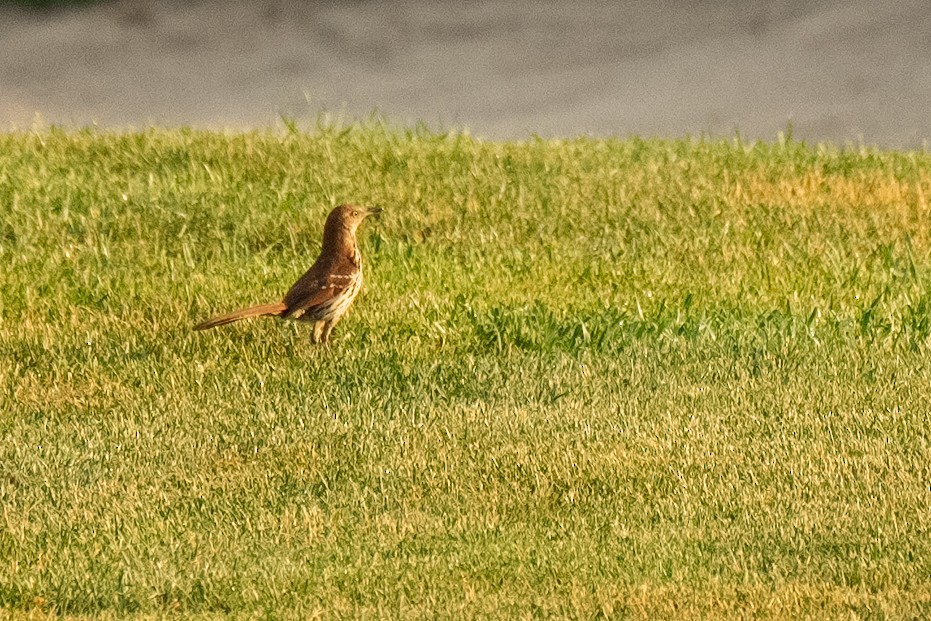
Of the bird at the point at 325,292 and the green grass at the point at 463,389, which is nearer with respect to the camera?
the green grass at the point at 463,389

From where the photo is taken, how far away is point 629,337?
397 inches

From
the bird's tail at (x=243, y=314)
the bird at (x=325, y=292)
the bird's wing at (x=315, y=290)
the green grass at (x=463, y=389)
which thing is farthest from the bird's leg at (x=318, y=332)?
the bird's tail at (x=243, y=314)

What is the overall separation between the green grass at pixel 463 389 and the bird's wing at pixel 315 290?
0.44 meters

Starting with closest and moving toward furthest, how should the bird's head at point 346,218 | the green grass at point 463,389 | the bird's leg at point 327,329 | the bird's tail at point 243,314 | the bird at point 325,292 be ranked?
the green grass at point 463,389 < the bird's tail at point 243,314 < the bird at point 325,292 < the bird's leg at point 327,329 < the bird's head at point 346,218

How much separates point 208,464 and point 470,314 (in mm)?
2914

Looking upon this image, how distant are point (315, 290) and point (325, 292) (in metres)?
0.06

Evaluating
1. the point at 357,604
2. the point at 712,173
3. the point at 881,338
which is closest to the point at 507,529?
the point at 357,604

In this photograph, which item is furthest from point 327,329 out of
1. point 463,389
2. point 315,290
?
point 463,389

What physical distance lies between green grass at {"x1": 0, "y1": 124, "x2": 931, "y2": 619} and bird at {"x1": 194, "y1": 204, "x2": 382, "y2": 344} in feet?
1.16

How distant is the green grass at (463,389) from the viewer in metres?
6.38

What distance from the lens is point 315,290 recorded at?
9.27 meters

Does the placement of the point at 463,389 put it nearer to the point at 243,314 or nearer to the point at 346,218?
the point at 243,314

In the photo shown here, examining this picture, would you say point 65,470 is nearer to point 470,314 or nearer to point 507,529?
point 507,529

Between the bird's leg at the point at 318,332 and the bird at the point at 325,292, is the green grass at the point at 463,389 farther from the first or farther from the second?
the bird at the point at 325,292
